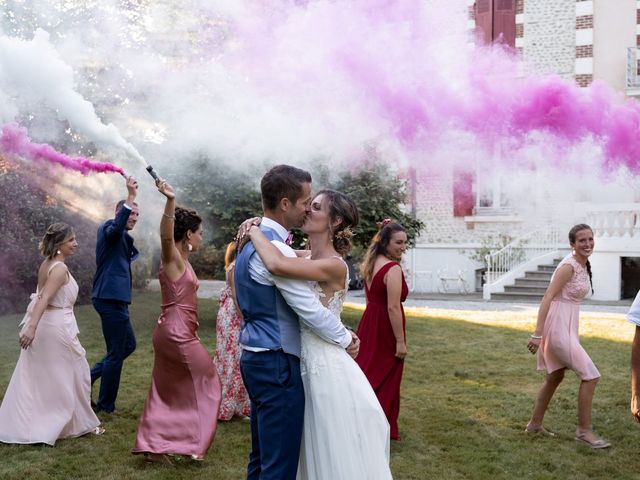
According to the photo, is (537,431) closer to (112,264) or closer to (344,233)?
(344,233)

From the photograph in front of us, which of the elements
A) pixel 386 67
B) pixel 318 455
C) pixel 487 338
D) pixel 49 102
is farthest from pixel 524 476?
pixel 487 338

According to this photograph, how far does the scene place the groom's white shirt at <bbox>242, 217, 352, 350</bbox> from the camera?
3424 millimetres

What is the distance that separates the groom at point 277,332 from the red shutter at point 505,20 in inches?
721

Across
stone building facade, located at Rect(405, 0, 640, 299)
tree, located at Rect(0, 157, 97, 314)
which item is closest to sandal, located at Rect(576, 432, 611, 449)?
tree, located at Rect(0, 157, 97, 314)

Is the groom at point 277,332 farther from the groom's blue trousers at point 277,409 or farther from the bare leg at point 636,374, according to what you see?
the bare leg at point 636,374

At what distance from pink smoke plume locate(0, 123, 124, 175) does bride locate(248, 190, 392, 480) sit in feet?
9.66

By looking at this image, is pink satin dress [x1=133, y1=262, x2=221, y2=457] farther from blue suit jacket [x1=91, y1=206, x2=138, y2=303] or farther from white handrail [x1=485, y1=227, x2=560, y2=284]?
white handrail [x1=485, y1=227, x2=560, y2=284]

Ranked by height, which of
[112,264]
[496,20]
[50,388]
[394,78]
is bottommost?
[50,388]

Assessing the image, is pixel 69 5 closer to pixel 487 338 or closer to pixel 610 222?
pixel 487 338

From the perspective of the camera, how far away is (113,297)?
6598mm

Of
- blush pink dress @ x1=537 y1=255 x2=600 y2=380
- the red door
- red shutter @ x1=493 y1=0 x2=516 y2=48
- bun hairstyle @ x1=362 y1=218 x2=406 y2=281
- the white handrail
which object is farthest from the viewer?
red shutter @ x1=493 y1=0 x2=516 y2=48

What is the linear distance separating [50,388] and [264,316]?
338cm

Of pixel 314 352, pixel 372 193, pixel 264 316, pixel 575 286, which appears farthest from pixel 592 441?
pixel 372 193

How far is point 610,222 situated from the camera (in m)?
18.4
